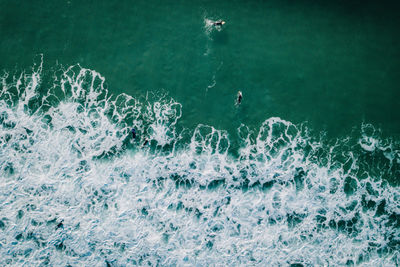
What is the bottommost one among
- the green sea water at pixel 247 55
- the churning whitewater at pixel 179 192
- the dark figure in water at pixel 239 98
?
the churning whitewater at pixel 179 192

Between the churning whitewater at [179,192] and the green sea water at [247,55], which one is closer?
the churning whitewater at [179,192]

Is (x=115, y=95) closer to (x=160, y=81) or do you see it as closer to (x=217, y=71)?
(x=160, y=81)

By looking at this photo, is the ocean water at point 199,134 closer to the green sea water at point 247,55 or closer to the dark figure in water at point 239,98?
the green sea water at point 247,55

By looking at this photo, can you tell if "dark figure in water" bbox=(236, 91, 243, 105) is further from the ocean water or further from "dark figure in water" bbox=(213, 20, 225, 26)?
"dark figure in water" bbox=(213, 20, 225, 26)

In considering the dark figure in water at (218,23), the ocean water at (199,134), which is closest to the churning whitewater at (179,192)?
the ocean water at (199,134)

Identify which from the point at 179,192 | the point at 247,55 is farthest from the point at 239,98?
the point at 179,192

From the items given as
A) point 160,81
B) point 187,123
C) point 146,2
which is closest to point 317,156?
point 187,123

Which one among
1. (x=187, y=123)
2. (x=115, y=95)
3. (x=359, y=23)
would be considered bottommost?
(x=187, y=123)
